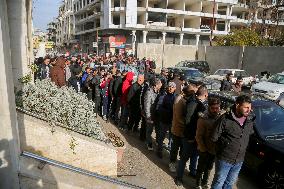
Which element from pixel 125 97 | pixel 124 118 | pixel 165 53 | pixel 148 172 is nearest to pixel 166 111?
pixel 148 172

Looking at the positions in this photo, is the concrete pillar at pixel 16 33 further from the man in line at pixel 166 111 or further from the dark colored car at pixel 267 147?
the dark colored car at pixel 267 147

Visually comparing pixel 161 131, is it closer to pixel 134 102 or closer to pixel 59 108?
pixel 134 102

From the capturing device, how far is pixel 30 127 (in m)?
5.04

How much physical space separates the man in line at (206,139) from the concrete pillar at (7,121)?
10.7ft

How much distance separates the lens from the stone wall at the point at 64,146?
5039 millimetres

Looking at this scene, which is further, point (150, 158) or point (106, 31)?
point (106, 31)

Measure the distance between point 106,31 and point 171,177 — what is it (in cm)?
4768

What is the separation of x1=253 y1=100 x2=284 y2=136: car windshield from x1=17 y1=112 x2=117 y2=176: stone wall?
327 centimetres

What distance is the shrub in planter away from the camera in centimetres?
550

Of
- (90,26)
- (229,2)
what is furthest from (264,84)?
(90,26)

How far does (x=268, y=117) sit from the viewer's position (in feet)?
21.5

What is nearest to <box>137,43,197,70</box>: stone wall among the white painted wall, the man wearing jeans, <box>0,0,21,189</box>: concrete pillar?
the white painted wall

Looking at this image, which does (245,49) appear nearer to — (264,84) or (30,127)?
(264,84)

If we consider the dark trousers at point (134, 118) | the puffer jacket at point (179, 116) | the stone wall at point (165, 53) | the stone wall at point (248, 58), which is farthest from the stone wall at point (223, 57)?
the puffer jacket at point (179, 116)
